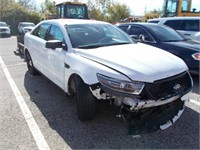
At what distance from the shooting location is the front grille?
324 centimetres

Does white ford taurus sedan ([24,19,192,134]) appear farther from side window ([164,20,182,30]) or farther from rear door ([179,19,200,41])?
side window ([164,20,182,30])

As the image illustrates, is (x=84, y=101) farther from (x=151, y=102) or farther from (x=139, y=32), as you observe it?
(x=139, y=32)

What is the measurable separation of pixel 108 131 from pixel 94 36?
6.05ft

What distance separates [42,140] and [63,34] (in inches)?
79.2

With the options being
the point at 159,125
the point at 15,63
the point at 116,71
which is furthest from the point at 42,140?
the point at 15,63

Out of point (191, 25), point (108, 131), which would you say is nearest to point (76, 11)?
point (191, 25)

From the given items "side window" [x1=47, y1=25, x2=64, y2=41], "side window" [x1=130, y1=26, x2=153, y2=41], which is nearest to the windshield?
"side window" [x1=130, y1=26, x2=153, y2=41]

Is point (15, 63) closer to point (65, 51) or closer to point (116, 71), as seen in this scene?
point (65, 51)

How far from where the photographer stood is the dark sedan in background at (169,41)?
19.5ft

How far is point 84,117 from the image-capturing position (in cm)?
381

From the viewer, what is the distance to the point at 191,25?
31.6ft

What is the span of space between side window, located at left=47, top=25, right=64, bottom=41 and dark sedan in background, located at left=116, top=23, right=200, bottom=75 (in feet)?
7.15

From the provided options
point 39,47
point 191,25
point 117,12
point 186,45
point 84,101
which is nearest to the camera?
point 84,101

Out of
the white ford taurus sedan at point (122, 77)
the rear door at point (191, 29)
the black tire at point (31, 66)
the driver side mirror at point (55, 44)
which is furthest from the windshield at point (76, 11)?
the driver side mirror at point (55, 44)
